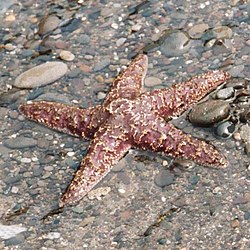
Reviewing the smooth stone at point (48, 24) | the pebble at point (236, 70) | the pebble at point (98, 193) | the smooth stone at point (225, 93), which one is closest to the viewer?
the pebble at point (98, 193)

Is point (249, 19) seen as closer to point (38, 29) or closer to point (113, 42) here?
point (113, 42)

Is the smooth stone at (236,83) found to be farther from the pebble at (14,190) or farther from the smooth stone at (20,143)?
the pebble at (14,190)

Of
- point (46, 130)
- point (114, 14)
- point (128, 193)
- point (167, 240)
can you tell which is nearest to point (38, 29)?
point (114, 14)

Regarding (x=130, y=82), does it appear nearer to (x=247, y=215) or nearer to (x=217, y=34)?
(x=217, y=34)

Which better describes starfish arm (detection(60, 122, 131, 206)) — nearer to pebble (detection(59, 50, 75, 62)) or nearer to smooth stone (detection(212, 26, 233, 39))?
pebble (detection(59, 50, 75, 62))

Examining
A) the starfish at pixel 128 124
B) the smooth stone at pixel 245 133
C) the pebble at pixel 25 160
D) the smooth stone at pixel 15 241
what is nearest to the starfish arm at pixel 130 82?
the starfish at pixel 128 124

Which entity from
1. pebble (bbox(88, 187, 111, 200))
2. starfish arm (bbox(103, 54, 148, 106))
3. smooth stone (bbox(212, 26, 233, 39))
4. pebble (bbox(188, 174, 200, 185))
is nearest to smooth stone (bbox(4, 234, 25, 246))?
pebble (bbox(88, 187, 111, 200))
